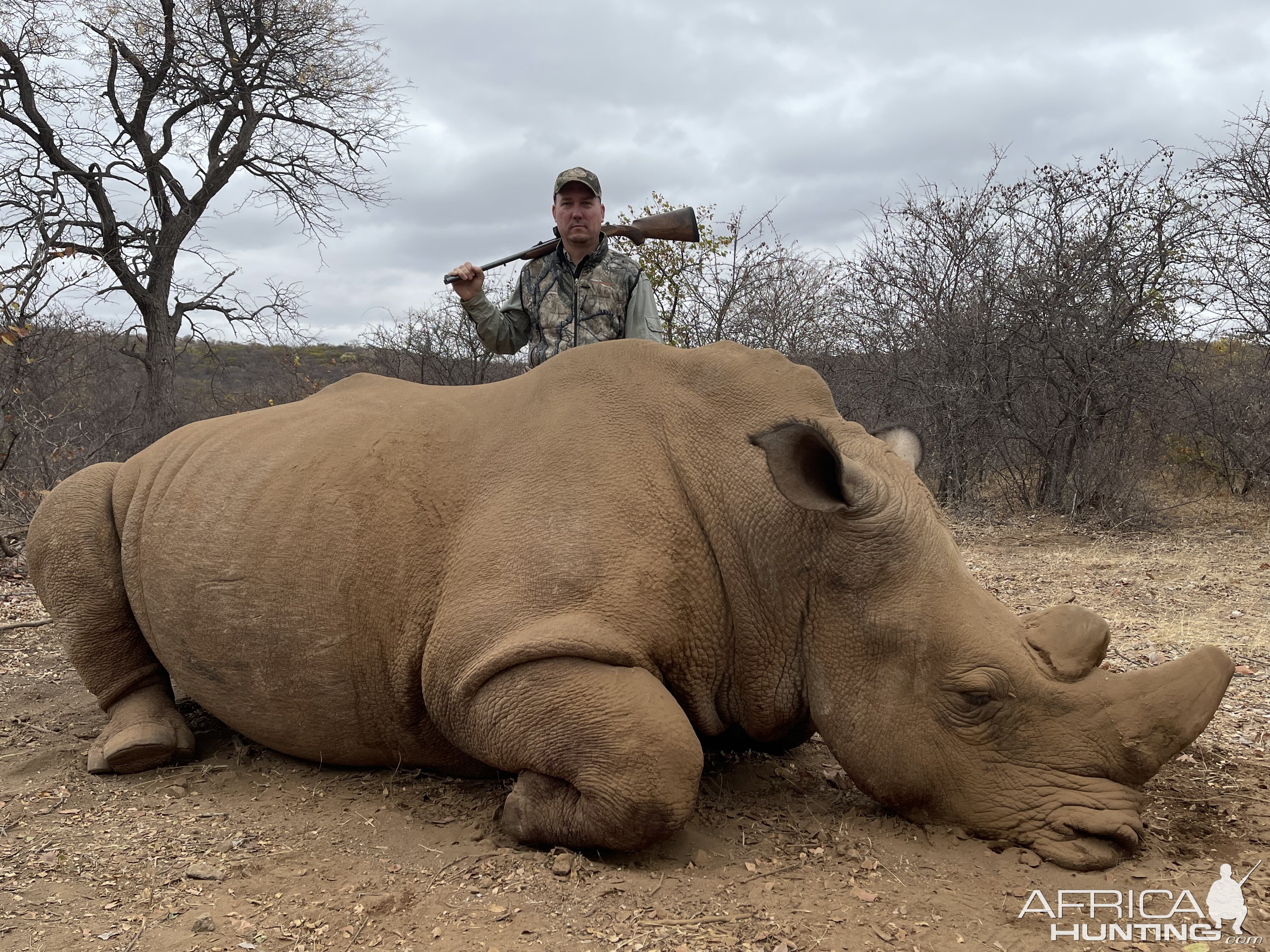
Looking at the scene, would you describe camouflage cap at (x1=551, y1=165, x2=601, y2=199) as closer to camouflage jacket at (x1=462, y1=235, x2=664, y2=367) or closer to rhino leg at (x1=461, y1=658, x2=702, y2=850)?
camouflage jacket at (x1=462, y1=235, x2=664, y2=367)

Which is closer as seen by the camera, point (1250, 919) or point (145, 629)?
point (1250, 919)

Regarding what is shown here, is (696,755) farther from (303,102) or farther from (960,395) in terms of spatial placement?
(303,102)

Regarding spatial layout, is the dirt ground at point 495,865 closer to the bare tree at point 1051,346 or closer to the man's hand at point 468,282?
the man's hand at point 468,282

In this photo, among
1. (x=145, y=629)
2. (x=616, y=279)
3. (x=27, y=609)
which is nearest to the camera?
(x=145, y=629)

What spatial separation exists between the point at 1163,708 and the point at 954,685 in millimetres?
609

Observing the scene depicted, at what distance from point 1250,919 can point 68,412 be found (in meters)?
14.5

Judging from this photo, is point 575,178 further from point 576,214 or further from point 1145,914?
point 1145,914

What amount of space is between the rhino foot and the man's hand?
2.56 metres

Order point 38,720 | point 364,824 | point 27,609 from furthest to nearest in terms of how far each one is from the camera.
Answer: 1. point 27,609
2. point 38,720
3. point 364,824

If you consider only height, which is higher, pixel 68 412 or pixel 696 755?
pixel 68 412

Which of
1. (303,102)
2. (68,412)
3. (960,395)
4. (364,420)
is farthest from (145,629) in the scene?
(303,102)

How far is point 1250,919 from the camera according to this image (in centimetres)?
258

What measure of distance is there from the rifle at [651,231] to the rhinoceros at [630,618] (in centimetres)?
181

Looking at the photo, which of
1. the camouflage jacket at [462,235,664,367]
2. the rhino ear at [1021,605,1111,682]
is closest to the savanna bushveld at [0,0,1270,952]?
the rhino ear at [1021,605,1111,682]
